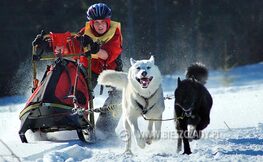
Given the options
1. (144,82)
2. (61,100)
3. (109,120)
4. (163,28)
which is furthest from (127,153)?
(163,28)

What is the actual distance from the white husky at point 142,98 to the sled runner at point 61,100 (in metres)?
0.63

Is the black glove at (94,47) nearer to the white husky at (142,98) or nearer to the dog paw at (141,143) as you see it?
the white husky at (142,98)

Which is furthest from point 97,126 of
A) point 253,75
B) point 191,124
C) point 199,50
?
point 199,50

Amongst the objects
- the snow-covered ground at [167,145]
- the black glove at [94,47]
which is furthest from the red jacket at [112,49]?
the snow-covered ground at [167,145]

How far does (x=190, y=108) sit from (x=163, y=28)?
66.4 ft

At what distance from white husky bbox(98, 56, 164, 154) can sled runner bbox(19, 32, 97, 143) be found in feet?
2.06

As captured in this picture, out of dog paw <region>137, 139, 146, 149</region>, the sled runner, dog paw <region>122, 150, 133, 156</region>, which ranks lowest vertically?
dog paw <region>122, 150, 133, 156</region>

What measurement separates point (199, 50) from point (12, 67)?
9005mm

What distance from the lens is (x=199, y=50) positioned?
88.2 feet

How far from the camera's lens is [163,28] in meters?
25.7

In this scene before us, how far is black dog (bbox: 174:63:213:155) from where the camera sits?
5.61 m

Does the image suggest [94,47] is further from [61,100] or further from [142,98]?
[142,98]

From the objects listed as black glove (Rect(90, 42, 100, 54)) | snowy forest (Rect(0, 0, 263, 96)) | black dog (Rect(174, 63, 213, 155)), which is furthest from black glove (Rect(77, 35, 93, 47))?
snowy forest (Rect(0, 0, 263, 96))

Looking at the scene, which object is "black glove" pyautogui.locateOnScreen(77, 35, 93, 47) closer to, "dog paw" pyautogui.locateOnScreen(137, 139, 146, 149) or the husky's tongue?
the husky's tongue
